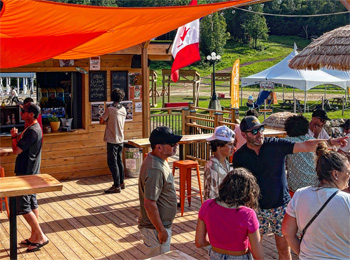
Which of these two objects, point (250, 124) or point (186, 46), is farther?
point (186, 46)

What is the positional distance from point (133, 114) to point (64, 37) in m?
4.43

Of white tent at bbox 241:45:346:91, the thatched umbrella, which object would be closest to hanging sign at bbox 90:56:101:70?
the thatched umbrella

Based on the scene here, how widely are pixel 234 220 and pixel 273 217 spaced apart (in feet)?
4.58

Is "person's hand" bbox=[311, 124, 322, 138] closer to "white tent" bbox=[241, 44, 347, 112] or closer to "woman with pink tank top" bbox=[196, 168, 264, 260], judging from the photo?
"woman with pink tank top" bbox=[196, 168, 264, 260]

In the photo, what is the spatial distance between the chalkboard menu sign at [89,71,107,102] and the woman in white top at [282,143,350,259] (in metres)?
7.07

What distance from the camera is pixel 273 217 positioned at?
4188 millimetres

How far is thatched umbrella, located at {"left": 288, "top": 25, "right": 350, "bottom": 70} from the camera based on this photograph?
233 inches

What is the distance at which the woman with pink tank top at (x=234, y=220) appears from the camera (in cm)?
292

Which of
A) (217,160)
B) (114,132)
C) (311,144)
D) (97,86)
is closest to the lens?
(311,144)

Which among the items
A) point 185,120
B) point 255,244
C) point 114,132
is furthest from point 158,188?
point 185,120

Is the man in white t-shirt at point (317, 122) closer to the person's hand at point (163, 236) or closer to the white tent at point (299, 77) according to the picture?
the person's hand at point (163, 236)

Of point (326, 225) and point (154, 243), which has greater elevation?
point (326, 225)

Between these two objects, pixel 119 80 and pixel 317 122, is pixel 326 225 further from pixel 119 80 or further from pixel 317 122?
pixel 119 80

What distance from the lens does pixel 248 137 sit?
13.7 feet
